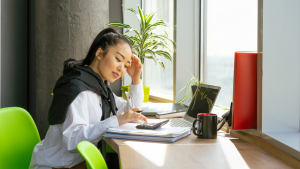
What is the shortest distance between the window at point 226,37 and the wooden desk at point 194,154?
0.78m

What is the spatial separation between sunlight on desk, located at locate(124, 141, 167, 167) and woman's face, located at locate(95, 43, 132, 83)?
22.2 inches

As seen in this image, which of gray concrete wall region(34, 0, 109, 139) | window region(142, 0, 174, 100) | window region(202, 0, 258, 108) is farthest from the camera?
window region(142, 0, 174, 100)

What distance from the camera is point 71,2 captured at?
2.43m

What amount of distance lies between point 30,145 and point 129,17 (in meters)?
2.58

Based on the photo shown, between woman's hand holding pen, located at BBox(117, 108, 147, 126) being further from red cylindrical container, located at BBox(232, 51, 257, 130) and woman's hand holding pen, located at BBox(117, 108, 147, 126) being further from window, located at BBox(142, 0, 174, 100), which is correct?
window, located at BBox(142, 0, 174, 100)

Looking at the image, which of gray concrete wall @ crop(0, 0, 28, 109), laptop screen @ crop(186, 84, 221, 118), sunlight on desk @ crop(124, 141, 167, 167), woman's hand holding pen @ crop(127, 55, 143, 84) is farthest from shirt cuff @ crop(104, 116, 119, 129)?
gray concrete wall @ crop(0, 0, 28, 109)

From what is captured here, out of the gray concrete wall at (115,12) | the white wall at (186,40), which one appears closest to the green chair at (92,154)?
the white wall at (186,40)

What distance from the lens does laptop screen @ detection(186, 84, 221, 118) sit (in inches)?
64.6

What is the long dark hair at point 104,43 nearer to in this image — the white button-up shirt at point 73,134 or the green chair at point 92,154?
the white button-up shirt at point 73,134

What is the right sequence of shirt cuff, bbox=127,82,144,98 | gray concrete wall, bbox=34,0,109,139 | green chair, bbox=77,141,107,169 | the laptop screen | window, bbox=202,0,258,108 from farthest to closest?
gray concrete wall, bbox=34,0,109,139 < shirt cuff, bbox=127,82,144,98 < window, bbox=202,0,258,108 < the laptop screen < green chair, bbox=77,141,107,169

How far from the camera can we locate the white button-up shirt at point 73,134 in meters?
1.30

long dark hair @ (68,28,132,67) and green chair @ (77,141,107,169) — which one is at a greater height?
long dark hair @ (68,28,132,67)

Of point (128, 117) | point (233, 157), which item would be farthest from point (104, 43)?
point (233, 157)

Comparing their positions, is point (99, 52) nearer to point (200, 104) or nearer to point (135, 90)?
point (135, 90)
